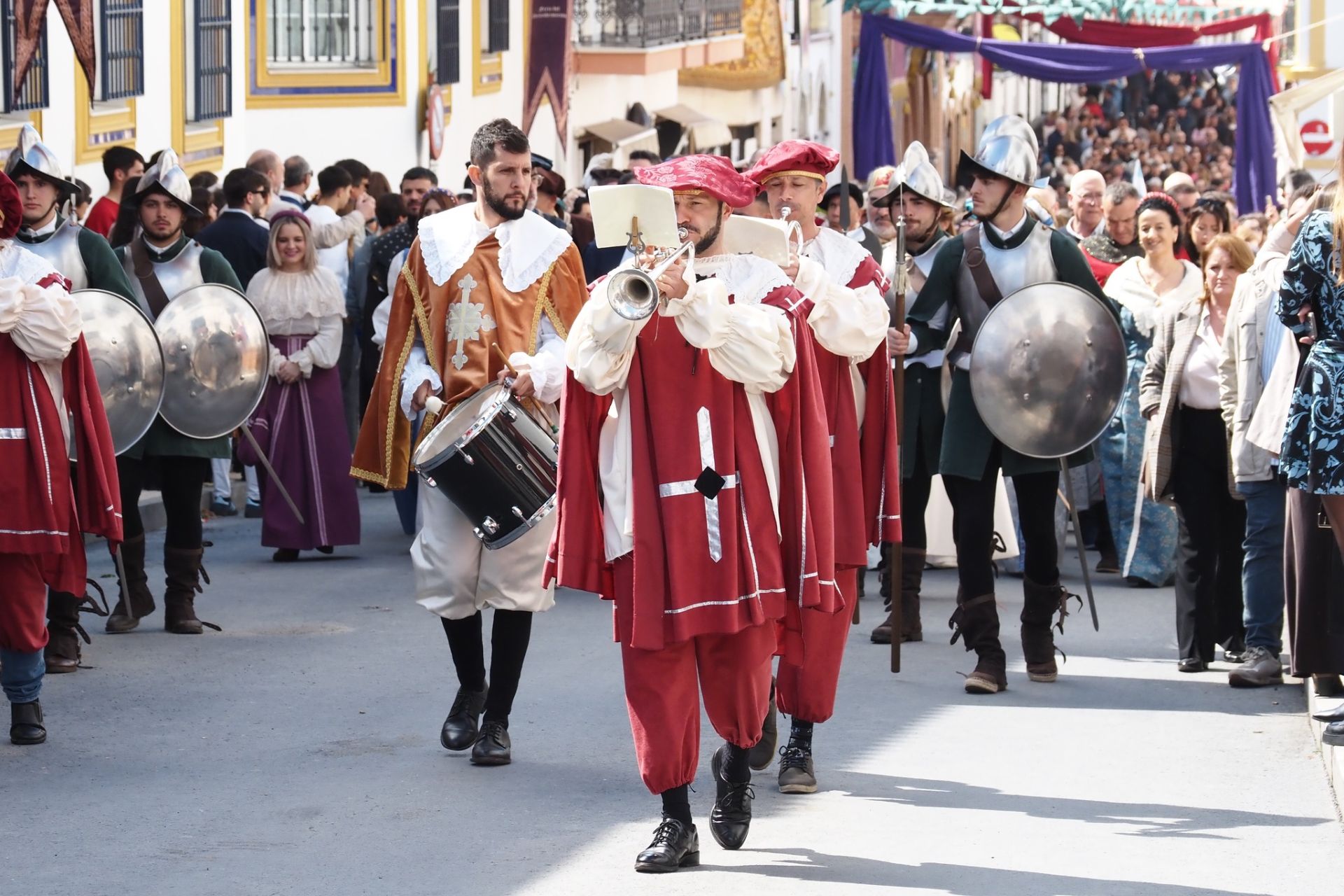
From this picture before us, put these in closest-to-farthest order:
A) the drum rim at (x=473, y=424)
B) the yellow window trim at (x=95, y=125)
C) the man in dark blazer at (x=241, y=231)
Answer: the drum rim at (x=473, y=424)
the man in dark blazer at (x=241, y=231)
the yellow window trim at (x=95, y=125)

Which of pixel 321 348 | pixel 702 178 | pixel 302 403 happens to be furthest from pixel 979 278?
pixel 302 403

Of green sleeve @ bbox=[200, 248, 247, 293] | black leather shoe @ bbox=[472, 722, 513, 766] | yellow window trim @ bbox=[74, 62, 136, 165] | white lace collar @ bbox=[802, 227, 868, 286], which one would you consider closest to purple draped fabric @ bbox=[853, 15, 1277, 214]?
yellow window trim @ bbox=[74, 62, 136, 165]

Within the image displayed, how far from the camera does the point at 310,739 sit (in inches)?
298

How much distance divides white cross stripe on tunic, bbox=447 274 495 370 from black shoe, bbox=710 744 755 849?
1670 mm

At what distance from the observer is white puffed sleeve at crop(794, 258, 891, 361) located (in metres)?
6.41

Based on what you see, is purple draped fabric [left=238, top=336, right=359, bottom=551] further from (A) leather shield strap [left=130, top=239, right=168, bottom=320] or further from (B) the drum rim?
(B) the drum rim

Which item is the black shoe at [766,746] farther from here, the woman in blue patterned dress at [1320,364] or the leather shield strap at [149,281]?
the leather shield strap at [149,281]

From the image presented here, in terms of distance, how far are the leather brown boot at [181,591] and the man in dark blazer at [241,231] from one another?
8.37 ft

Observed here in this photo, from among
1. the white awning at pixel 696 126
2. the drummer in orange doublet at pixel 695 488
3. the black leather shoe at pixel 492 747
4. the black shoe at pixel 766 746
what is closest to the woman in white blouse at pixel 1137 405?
the black shoe at pixel 766 746

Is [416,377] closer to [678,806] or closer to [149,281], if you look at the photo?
[678,806]

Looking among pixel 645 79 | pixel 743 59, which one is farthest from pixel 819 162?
pixel 743 59

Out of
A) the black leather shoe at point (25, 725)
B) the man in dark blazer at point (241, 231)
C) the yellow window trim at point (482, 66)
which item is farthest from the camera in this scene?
the yellow window trim at point (482, 66)

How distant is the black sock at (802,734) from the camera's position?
6.90m

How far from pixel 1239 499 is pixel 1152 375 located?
606 mm
